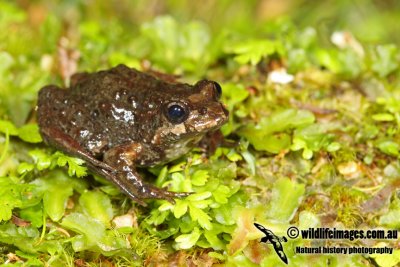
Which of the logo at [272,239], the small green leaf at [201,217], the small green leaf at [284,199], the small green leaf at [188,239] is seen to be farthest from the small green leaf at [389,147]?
the small green leaf at [188,239]

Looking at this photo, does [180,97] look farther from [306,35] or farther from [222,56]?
[306,35]

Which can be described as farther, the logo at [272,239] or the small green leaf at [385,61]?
the small green leaf at [385,61]

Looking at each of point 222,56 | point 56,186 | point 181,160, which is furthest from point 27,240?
point 222,56

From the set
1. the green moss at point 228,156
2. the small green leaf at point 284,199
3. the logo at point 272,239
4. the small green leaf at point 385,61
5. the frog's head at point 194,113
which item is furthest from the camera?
the small green leaf at point 385,61

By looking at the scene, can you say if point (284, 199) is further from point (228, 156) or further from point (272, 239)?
point (228, 156)

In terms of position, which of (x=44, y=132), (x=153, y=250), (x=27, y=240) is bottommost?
(x=153, y=250)

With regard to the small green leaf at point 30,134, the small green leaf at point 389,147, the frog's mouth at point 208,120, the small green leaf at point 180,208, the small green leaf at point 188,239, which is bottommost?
the small green leaf at point 389,147

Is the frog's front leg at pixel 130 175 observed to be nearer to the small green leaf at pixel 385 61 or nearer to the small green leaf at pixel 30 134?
the small green leaf at pixel 30 134

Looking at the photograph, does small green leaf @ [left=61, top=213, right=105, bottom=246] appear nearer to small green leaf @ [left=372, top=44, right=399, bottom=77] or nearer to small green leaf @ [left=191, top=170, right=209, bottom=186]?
small green leaf @ [left=191, top=170, right=209, bottom=186]
